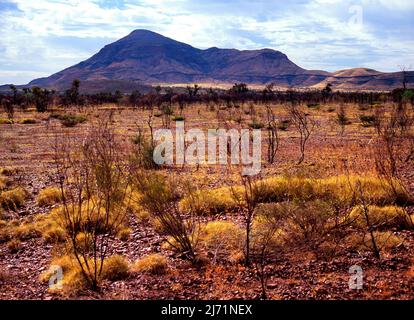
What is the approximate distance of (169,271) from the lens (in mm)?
6703

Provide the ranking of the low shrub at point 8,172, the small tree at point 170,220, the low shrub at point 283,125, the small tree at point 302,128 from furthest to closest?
1. the low shrub at point 283,125
2. the small tree at point 302,128
3. the low shrub at point 8,172
4. the small tree at point 170,220

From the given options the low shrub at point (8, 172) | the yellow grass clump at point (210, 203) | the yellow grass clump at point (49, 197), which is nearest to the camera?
the yellow grass clump at point (210, 203)

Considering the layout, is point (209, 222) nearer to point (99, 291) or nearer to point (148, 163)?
point (99, 291)

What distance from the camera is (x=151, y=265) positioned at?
22.2 ft

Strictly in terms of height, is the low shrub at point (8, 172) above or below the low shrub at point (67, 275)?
above

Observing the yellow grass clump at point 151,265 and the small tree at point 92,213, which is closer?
the small tree at point 92,213

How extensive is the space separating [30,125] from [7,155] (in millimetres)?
13784

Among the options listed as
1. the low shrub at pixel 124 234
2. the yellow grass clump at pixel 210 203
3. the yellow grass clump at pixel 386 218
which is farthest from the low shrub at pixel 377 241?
the low shrub at pixel 124 234

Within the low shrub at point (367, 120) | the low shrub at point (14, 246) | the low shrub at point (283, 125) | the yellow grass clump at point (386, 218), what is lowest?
the low shrub at point (14, 246)

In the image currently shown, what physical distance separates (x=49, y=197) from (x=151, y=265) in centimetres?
540

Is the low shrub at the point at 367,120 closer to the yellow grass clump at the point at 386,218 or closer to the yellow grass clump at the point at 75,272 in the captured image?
the yellow grass clump at the point at 386,218

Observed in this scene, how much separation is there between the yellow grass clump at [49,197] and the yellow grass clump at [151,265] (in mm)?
4923

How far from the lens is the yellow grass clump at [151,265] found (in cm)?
672
